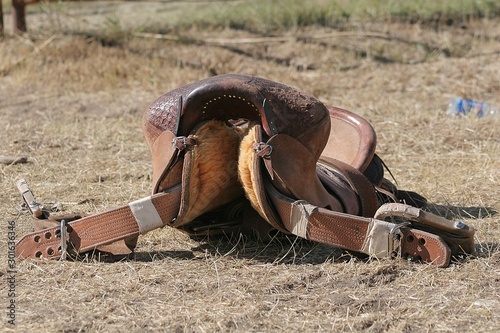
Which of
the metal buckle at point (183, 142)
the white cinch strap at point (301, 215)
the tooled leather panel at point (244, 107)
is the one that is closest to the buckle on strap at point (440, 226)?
the white cinch strap at point (301, 215)

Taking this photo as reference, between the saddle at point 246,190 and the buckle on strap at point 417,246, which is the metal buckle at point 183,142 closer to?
the saddle at point 246,190

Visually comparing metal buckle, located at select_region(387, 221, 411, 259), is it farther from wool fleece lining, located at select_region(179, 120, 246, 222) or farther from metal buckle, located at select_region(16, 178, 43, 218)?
metal buckle, located at select_region(16, 178, 43, 218)

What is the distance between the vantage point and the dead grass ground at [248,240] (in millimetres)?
2908

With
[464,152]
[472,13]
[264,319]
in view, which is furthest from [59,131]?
[472,13]

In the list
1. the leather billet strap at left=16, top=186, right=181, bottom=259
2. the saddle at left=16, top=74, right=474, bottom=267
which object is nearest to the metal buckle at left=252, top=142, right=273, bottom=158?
the saddle at left=16, top=74, right=474, bottom=267

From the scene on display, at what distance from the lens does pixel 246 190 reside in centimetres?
340

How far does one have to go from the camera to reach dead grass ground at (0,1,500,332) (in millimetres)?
2908

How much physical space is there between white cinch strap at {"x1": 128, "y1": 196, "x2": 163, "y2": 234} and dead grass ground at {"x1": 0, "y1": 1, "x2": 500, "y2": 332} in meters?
0.16

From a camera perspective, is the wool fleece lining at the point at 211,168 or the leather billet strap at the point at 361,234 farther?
the wool fleece lining at the point at 211,168

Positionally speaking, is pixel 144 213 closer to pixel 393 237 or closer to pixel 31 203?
pixel 31 203

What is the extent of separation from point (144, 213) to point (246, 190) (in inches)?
15.4

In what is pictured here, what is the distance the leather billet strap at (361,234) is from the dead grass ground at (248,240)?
6cm

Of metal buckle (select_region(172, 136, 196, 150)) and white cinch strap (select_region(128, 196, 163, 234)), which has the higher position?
metal buckle (select_region(172, 136, 196, 150))

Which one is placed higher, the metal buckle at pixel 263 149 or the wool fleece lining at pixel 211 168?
the metal buckle at pixel 263 149
